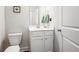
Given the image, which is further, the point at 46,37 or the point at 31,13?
the point at 31,13

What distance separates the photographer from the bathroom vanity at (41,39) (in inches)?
82.3

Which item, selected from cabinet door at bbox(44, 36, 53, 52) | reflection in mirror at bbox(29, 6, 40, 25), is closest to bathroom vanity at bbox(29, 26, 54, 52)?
cabinet door at bbox(44, 36, 53, 52)

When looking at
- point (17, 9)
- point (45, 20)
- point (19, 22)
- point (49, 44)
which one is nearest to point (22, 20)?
point (19, 22)

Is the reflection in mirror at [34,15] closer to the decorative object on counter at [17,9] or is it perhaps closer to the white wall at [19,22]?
the white wall at [19,22]

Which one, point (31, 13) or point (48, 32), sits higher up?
point (31, 13)

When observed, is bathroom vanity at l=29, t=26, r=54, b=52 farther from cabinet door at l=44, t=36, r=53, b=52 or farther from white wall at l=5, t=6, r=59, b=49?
white wall at l=5, t=6, r=59, b=49

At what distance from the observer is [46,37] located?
2.14 metres

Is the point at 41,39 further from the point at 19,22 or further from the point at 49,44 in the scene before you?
the point at 19,22

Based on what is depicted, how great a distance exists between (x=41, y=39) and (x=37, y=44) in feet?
0.49

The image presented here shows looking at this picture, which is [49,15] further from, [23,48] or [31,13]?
[23,48]

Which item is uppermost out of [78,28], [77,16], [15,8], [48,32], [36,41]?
[15,8]

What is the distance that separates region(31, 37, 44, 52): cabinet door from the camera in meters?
2.10
